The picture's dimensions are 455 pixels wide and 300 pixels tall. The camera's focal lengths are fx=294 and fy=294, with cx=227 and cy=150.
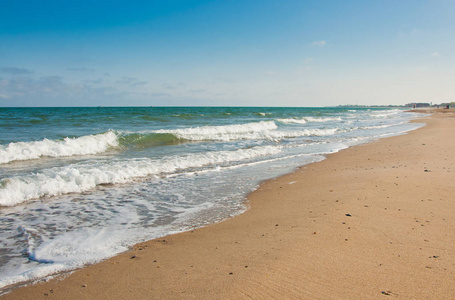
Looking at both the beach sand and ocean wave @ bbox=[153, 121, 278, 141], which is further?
ocean wave @ bbox=[153, 121, 278, 141]

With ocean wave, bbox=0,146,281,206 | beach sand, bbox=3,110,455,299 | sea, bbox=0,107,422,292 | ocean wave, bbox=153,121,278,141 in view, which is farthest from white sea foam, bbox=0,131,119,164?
beach sand, bbox=3,110,455,299

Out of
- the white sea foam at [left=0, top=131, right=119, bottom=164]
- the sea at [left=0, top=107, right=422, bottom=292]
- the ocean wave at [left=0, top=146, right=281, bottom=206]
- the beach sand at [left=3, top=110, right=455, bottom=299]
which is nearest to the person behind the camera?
the beach sand at [left=3, top=110, right=455, bottom=299]

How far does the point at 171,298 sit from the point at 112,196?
4.22 m

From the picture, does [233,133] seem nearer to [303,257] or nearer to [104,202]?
[104,202]

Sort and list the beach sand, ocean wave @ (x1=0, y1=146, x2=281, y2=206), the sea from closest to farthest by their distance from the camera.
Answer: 1. the beach sand
2. the sea
3. ocean wave @ (x1=0, y1=146, x2=281, y2=206)

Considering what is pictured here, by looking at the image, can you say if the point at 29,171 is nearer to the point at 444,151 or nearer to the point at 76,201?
the point at 76,201

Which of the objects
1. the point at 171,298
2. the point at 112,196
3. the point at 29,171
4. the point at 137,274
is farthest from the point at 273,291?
the point at 29,171

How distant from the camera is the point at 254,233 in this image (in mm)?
3783

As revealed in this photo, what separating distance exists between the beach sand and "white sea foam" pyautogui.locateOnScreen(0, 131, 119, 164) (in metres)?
9.45

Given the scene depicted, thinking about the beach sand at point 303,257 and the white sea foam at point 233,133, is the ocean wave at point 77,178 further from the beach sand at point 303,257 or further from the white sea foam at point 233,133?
the white sea foam at point 233,133

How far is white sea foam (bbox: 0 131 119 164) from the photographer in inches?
414

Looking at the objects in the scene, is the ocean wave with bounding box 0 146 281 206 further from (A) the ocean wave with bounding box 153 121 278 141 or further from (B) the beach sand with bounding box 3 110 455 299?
(A) the ocean wave with bounding box 153 121 278 141

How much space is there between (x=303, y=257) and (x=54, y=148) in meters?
11.8

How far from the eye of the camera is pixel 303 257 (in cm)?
295
